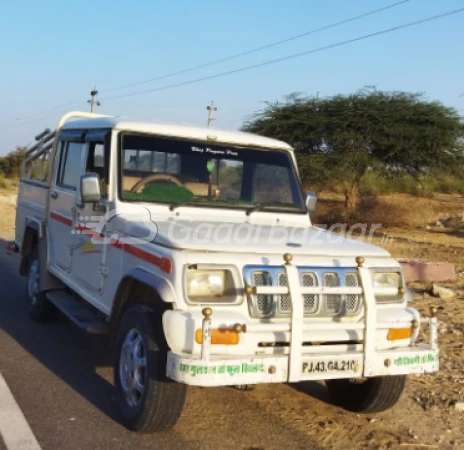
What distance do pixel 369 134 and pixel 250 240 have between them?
18996 mm

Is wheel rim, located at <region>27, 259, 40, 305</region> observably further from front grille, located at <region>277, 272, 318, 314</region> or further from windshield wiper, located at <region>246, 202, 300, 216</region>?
front grille, located at <region>277, 272, 318, 314</region>

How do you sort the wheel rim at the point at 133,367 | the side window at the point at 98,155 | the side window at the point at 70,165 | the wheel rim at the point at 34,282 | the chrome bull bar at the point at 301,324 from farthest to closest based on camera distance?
the wheel rim at the point at 34,282 < the side window at the point at 70,165 < the side window at the point at 98,155 < the wheel rim at the point at 133,367 < the chrome bull bar at the point at 301,324

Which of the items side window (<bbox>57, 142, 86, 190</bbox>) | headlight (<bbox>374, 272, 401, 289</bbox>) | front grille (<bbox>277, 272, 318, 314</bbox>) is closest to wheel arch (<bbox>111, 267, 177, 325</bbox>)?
front grille (<bbox>277, 272, 318, 314</bbox>)

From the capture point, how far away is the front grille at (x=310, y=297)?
407cm

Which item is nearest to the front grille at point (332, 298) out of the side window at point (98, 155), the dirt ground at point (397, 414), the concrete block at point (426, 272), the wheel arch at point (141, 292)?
the dirt ground at point (397, 414)

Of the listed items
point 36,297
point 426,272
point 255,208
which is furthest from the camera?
point 426,272

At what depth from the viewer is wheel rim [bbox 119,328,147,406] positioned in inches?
168

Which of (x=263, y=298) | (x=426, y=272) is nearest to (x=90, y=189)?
(x=263, y=298)

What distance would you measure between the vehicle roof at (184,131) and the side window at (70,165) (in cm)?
26

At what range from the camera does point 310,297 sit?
165 inches

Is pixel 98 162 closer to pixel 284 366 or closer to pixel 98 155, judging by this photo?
pixel 98 155

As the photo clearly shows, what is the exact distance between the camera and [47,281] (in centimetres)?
692

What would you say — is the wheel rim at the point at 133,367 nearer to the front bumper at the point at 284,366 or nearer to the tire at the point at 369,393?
the front bumper at the point at 284,366

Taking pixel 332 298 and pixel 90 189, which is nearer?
pixel 332 298
